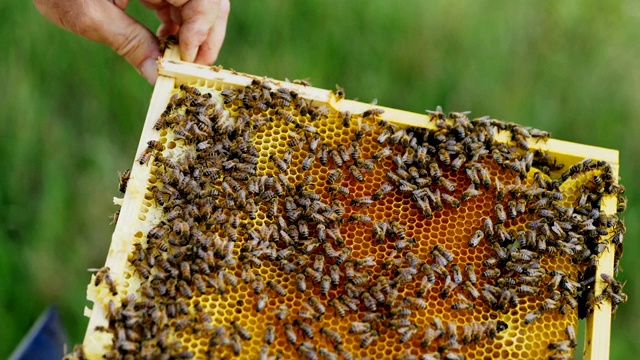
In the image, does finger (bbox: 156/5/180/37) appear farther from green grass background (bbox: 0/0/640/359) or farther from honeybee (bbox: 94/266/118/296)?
honeybee (bbox: 94/266/118/296)

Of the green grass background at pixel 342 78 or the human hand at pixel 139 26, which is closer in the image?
the human hand at pixel 139 26

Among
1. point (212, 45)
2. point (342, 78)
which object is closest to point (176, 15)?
point (212, 45)

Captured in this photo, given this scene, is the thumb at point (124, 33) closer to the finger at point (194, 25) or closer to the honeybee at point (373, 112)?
the finger at point (194, 25)

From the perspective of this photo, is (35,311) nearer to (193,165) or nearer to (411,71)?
(193,165)

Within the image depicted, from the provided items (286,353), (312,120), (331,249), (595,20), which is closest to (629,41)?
(595,20)

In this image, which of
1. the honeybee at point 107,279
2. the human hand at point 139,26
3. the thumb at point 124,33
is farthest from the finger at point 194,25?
the honeybee at point 107,279
